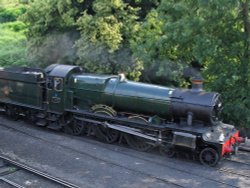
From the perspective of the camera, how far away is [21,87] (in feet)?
55.8

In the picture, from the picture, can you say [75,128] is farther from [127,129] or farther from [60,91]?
[127,129]

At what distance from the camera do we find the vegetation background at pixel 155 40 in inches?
600

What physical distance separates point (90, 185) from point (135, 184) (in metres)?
1.24

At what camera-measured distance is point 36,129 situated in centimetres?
1641

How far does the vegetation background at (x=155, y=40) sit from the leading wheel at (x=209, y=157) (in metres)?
3.45

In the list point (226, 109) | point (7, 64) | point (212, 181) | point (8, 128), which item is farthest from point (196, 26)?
point (7, 64)

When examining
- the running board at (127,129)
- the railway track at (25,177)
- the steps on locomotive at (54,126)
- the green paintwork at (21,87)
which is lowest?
the railway track at (25,177)

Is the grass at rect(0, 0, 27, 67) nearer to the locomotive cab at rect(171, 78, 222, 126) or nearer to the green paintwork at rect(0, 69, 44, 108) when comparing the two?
the green paintwork at rect(0, 69, 44, 108)

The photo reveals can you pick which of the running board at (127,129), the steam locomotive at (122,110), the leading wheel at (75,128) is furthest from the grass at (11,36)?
the running board at (127,129)

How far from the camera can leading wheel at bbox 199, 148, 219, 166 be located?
12273mm

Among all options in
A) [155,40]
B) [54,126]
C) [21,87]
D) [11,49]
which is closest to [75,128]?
[54,126]

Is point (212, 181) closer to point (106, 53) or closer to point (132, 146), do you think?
point (132, 146)

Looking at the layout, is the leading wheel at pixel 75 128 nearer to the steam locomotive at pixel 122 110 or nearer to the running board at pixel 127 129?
the steam locomotive at pixel 122 110

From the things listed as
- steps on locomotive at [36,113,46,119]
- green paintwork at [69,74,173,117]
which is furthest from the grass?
green paintwork at [69,74,173,117]
